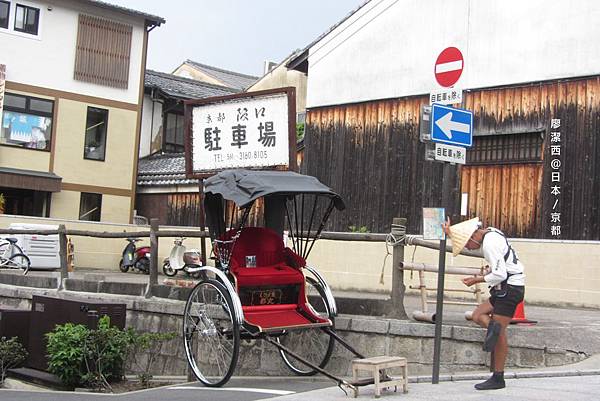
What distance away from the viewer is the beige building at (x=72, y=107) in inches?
1002

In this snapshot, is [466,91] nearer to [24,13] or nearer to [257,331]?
[257,331]

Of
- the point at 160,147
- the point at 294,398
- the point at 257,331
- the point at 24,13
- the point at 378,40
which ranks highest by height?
the point at 24,13

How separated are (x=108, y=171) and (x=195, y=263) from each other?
8.28 metres

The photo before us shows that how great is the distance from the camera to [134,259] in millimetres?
23719

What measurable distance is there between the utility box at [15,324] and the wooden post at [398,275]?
6.00 meters

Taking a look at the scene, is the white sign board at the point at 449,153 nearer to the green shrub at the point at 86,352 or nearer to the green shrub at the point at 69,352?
the green shrub at the point at 86,352

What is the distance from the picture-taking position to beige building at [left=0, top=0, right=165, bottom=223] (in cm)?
2545

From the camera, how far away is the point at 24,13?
25.7 m

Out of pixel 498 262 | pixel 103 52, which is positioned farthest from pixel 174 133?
pixel 498 262

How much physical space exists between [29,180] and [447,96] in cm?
2036

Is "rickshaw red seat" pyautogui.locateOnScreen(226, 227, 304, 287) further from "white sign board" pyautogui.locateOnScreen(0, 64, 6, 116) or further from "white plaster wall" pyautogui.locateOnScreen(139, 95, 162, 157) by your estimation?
"white plaster wall" pyautogui.locateOnScreen(139, 95, 162, 157)

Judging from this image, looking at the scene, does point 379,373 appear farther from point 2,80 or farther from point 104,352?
point 2,80

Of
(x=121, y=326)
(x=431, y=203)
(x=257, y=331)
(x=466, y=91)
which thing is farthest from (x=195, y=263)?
(x=257, y=331)

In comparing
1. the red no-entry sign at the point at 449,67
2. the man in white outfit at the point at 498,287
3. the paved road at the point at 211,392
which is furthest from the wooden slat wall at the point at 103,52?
the man in white outfit at the point at 498,287
